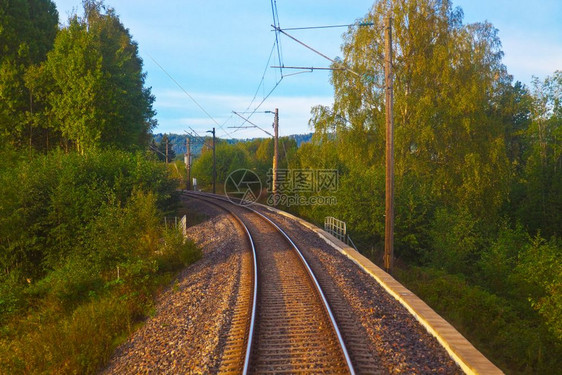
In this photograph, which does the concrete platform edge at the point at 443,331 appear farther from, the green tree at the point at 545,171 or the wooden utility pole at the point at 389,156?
the green tree at the point at 545,171

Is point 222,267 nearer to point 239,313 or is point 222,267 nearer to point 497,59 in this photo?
point 239,313

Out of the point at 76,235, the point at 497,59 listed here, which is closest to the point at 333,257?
the point at 76,235

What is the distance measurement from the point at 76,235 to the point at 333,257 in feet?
36.5

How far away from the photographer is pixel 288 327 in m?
7.54

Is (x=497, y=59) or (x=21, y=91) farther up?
(x=497, y=59)

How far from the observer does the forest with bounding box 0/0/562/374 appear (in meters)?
10.5

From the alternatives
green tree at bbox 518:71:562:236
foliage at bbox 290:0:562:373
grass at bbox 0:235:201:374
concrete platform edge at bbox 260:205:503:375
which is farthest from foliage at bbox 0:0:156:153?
green tree at bbox 518:71:562:236

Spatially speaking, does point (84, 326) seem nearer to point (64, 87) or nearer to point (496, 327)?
point (496, 327)

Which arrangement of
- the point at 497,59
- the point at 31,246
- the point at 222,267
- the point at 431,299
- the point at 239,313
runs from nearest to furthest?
the point at 239,313 < the point at 431,299 < the point at 222,267 < the point at 31,246 < the point at 497,59

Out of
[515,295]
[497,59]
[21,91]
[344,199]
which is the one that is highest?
[497,59]

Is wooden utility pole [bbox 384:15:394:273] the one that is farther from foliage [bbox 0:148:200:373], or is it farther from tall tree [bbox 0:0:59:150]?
tall tree [bbox 0:0:59:150]

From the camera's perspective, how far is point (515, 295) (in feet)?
44.7

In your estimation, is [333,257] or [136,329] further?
[333,257]

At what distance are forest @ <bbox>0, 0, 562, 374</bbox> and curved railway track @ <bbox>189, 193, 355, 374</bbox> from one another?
298cm
